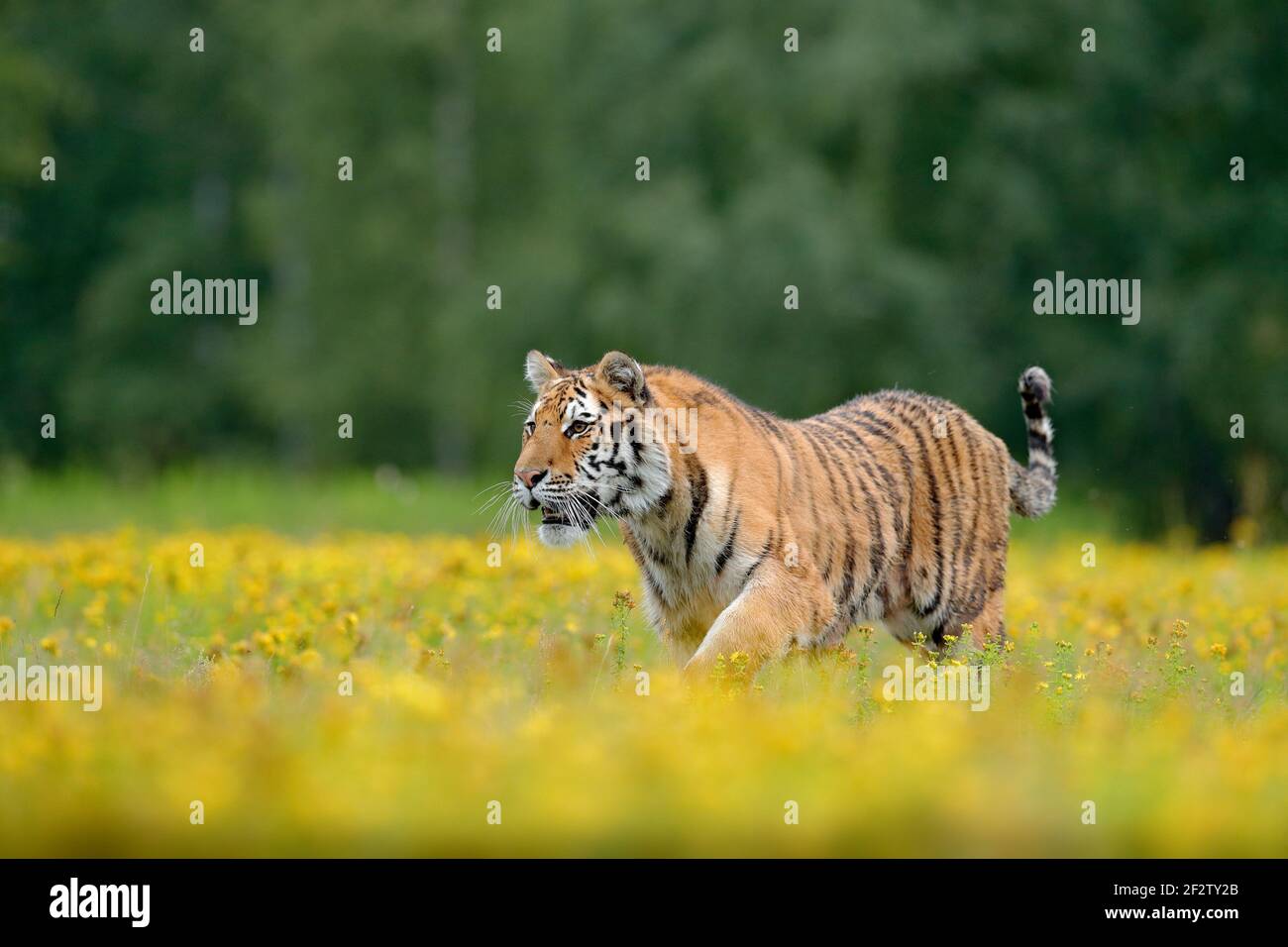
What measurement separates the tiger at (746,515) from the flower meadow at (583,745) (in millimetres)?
268

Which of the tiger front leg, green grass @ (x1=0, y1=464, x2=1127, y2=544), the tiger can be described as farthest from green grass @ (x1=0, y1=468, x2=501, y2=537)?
the tiger front leg

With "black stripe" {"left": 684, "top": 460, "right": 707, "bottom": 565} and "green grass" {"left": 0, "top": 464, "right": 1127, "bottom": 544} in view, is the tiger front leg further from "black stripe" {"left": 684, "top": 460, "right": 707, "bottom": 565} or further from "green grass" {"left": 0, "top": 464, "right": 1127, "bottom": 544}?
"green grass" {"left": 0, "top": 464, "right": 1127, "bottom": 544}

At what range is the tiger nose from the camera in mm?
6504

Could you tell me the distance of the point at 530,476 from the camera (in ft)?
21.4

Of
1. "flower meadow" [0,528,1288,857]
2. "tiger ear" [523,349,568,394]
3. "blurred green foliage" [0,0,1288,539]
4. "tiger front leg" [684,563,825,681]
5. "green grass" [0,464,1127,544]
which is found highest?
"blurred green foliage" [0,0,1288,539]

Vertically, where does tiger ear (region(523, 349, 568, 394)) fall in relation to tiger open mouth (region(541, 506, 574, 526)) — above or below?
above

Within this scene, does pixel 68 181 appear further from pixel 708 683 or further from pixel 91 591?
pixel 708 683

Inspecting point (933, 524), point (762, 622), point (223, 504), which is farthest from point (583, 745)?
point (223, 504)

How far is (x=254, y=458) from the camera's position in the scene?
31859mm

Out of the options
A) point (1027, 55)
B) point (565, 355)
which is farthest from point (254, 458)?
point (1027, 55)

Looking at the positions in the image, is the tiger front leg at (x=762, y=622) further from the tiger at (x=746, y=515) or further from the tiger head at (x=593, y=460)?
the tiger head at (x=593, y=460)

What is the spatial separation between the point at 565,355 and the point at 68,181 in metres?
13.4
